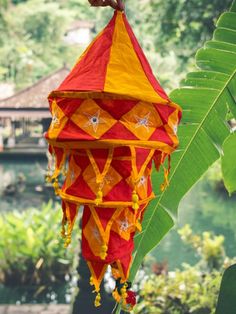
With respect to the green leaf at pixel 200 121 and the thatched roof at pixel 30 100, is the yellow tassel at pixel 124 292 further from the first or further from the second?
the thatched roof at pixel 30 100

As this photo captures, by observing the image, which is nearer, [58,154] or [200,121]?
[58,154]

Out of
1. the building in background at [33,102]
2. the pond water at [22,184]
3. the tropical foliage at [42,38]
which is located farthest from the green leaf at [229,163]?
the tropical foliage at [42,38]

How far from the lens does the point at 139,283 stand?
3.23 m

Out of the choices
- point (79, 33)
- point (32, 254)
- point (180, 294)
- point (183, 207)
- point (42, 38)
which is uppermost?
point (180, 294)

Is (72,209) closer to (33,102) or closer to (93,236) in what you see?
(93,236)

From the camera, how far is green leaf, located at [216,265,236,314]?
79 cm

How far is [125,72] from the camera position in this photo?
46 centimetres

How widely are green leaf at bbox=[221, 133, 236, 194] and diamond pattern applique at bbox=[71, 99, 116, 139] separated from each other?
1.29ft

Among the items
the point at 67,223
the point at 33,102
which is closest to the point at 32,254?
the point at 67,223

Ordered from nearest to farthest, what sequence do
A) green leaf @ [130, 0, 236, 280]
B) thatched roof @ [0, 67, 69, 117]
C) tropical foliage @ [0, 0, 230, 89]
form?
1. green leaf @ [130, 0, 236, 280]
2. thatched roof @ [0, 67, 69, 117]
3. tropical foliage @ [0, 0, 230, 89]

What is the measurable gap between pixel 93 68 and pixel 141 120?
0.06 m

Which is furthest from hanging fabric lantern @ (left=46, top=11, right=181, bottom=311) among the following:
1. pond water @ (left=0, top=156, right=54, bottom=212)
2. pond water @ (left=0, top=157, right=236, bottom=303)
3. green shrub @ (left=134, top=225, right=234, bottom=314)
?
pond water @ (left=0, top=156, right=54, bottom=212)

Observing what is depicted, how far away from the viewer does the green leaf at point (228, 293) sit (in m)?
0.79

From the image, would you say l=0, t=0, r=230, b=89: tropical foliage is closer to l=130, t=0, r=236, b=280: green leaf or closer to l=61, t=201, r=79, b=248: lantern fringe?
l=130, t=0, r=236, b=280: green leaf
